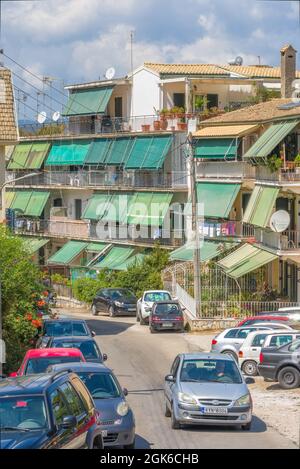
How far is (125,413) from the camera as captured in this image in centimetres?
2062

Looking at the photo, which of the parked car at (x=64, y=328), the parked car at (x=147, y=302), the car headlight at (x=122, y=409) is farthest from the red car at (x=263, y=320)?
the car headlight at (x=122, y=409)

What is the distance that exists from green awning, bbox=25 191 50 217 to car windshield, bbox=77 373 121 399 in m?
55.9

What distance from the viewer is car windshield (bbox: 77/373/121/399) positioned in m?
21.5

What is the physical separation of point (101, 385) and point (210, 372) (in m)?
3.54

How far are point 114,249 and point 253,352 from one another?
34260 millimetres

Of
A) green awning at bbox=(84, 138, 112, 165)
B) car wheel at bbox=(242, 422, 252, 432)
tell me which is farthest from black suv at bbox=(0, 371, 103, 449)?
green awning at bbox=(84, 138, 112, 165)

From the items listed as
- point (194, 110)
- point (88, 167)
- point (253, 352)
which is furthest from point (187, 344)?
point (88, 167)

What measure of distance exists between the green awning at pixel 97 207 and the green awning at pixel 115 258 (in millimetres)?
2981

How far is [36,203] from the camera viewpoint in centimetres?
7850

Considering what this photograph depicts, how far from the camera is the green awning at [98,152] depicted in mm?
71500

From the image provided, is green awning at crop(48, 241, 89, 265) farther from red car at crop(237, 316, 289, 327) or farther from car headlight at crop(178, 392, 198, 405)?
car headlight at crop(178, 392, 198, 405)

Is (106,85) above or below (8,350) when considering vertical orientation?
above

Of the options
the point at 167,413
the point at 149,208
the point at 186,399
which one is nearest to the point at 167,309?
the point at 149,208

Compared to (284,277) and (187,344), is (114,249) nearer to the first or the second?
(284,277)
